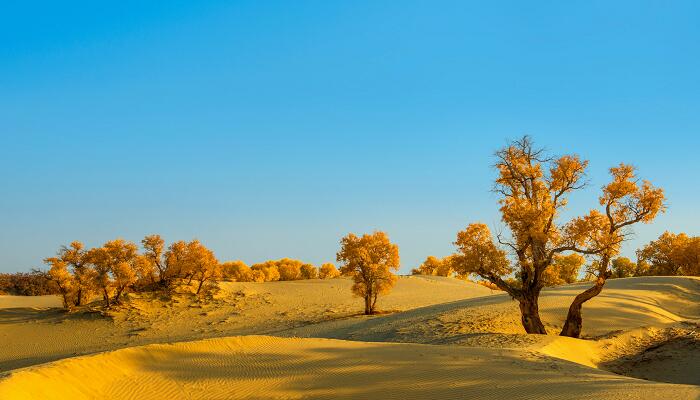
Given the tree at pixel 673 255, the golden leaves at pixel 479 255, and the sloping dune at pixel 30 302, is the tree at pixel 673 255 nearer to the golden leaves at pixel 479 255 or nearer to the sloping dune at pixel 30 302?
the golden leaves at pixel 479 255

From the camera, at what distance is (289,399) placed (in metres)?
14.0

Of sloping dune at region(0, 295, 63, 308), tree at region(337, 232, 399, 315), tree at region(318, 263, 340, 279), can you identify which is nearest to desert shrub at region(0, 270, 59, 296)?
sloping dune at region(0, 295, 63, 308)

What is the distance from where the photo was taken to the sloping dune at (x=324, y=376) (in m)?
13.6

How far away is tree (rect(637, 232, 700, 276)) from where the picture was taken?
2189 inches

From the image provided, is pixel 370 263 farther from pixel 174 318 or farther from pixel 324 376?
pixel 324 376

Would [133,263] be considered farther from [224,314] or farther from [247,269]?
[247,269]

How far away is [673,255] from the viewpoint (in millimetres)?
57312

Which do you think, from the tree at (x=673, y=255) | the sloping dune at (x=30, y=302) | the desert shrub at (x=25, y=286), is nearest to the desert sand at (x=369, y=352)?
the sloping dune at (x=30, y=302)

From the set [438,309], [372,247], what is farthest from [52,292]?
[438,309]

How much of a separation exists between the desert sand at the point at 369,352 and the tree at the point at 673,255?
616 inches

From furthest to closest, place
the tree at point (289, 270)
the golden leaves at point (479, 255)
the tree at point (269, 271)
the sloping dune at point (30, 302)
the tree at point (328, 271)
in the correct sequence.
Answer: the tree at point (328, 271), the tree at point (289, 270), the tree at point (269, 271), the sloping dune at point (30, 302), the golden leaves at point (479, 255)

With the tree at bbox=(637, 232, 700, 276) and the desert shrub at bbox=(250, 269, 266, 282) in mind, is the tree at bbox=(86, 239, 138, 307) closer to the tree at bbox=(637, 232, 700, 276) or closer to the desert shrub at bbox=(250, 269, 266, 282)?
Result: the desert shrub at bbox=(250, 269, 266, 282)

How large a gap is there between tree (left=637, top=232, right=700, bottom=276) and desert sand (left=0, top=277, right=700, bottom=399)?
1565cm

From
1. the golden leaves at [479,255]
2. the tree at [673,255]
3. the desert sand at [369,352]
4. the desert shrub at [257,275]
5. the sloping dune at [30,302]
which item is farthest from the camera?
the desert shrub at [257,275]
